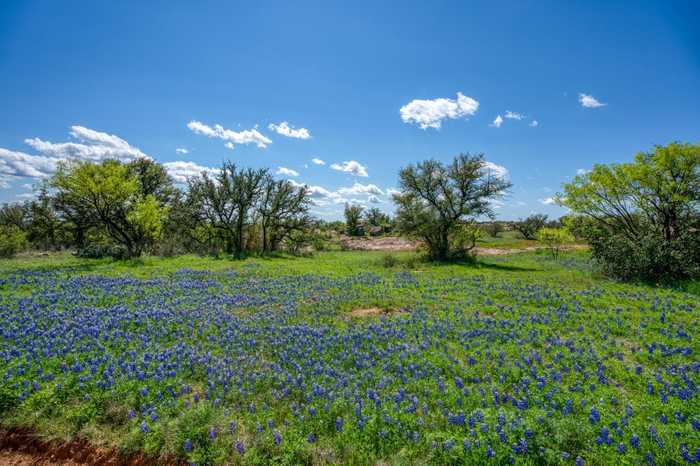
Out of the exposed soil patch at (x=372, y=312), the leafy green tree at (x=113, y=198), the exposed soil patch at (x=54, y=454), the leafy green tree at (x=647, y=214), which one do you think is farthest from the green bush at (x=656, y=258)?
the leafy green tree at (x=113, y=198)

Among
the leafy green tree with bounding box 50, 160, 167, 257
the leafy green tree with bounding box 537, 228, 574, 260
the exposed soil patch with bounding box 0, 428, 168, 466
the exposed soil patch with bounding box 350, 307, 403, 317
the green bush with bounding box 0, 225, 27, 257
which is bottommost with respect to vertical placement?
the exposed soil patch with bounding box 0, 428, 168, 466

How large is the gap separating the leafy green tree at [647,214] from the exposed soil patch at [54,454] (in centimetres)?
2241

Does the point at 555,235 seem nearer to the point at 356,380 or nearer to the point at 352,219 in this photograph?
the point at 356,380

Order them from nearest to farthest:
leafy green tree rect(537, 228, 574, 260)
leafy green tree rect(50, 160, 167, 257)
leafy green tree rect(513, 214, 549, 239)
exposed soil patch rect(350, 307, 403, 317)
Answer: exposed soil patch rect(350, 307, 403, 317) < leafy green tree rect(50, 160, 167, 257) < leafy green tree rect(537, 228, 574, 260) < leafy green tree rect(513, 214, 549, 239)

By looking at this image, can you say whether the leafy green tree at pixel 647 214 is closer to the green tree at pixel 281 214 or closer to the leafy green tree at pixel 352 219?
the green tree at pixel 281 214

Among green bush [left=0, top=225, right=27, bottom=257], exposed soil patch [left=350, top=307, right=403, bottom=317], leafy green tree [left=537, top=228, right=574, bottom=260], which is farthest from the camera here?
green bush [left=0, top=225, right=27, bottom=257]

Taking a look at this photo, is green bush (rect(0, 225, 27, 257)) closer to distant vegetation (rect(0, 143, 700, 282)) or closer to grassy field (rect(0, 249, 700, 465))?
distant vegetation (rect(0, 143, 700, 282))

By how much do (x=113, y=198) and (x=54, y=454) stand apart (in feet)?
90.8

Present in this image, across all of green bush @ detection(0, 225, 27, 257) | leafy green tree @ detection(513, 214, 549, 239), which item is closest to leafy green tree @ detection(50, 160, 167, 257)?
green bush @ detection(0, 225, 27, 257)

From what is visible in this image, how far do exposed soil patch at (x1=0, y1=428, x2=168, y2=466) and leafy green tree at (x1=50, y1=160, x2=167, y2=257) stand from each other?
25.6m

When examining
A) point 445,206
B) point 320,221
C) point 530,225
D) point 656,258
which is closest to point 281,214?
point 320,221

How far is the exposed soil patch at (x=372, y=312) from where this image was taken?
10757 mm

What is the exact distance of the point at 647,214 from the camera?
2012cm

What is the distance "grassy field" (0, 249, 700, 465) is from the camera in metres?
4.29
